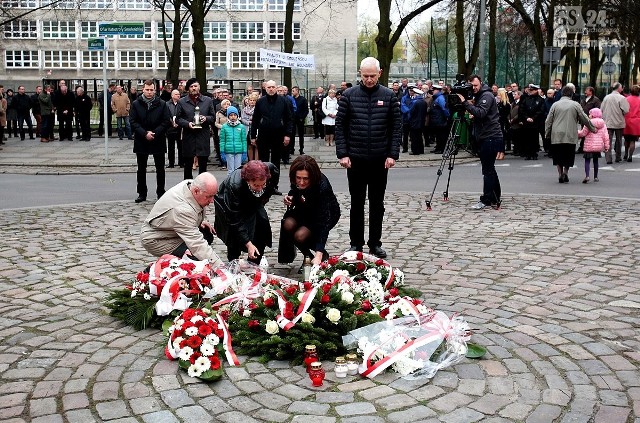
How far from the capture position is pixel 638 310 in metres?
7.21

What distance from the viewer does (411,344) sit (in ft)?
18.4

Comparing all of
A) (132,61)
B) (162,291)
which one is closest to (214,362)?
(162,291)

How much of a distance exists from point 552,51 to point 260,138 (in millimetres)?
17891

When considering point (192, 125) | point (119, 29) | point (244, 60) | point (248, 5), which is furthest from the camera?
point (244, 60)

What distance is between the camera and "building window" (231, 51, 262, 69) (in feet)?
274

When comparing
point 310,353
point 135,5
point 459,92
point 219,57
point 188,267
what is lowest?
point 310,353

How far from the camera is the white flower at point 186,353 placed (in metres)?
5.54

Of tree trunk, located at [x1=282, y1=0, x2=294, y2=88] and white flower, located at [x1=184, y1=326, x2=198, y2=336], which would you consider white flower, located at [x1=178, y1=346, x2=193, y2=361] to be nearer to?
white flower, located at [x1=184, y1=326, x2=198, y2=336]

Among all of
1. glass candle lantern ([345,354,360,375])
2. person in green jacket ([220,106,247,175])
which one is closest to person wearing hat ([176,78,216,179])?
person in green jacket ([220,106,247,175])

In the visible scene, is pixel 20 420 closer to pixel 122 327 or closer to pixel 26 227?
pixel 122 327

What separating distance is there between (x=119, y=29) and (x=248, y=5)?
65.2m

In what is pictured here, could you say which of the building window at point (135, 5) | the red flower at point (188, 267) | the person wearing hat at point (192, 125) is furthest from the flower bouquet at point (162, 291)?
the building window at point (135, 5)

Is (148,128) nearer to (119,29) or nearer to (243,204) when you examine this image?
(119,29)

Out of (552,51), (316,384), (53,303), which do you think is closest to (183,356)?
(316,384)
